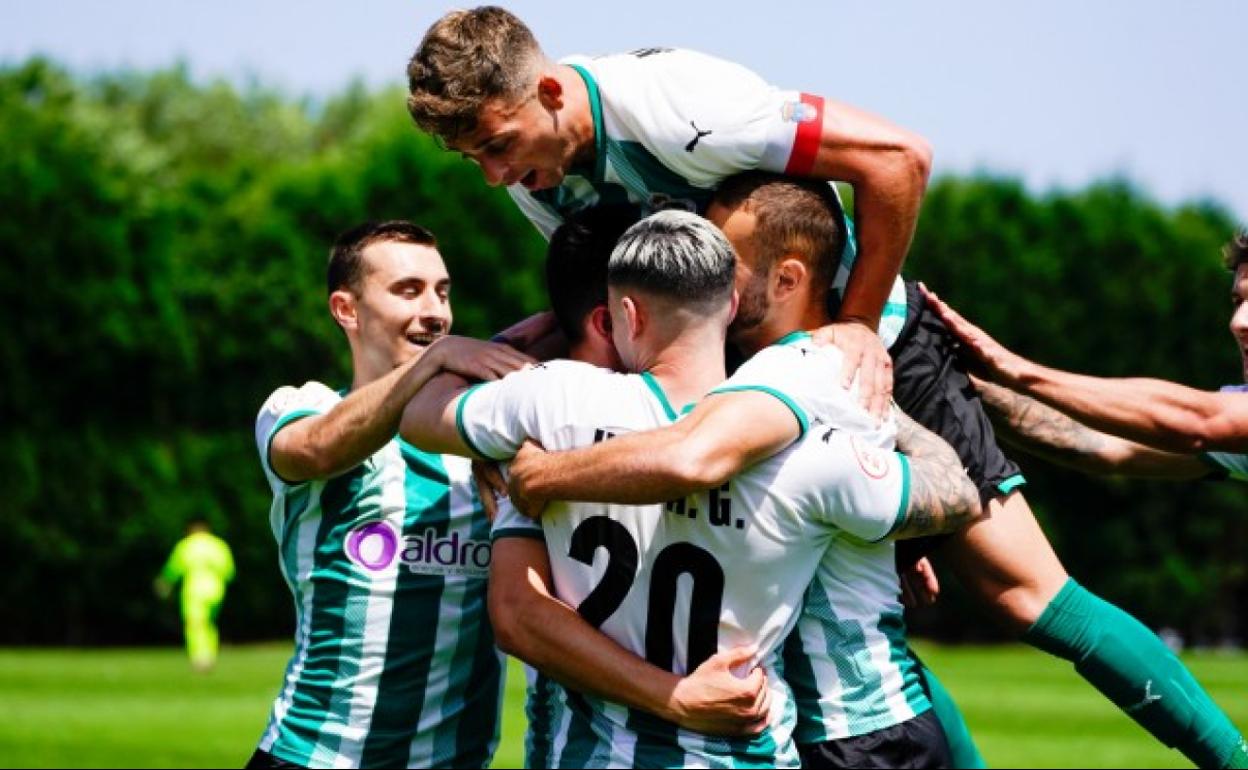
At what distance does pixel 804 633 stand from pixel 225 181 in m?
29.8

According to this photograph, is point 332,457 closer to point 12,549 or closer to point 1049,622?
point 1049,622

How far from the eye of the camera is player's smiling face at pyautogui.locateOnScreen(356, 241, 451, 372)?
5680mm

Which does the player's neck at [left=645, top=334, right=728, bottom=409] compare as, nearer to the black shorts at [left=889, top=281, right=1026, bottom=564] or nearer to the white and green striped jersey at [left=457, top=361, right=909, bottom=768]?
the white and green striped jersey at [left=457, top=361, right=909, bottom=768]

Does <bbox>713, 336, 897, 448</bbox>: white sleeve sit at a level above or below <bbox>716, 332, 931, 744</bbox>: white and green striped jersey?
above

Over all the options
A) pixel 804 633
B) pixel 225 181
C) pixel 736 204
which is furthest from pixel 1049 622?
pixel 225 181

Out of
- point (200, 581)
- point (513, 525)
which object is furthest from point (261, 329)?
point (513, 525)

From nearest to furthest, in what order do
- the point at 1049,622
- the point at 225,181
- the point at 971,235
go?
the point at 1049,622 < the point at 971,235 < the point at 225,181

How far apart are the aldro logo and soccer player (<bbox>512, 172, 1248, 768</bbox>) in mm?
Result: 1228

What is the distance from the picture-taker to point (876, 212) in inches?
179

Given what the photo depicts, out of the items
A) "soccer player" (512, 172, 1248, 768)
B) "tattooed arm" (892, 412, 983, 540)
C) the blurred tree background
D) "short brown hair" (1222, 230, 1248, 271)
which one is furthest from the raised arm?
the blurred tree background

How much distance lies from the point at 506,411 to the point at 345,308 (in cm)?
180

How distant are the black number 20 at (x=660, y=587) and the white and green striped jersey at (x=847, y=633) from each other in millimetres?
430

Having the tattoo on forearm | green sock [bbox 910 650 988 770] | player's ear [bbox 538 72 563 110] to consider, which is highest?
player's ear [bbox 538 72 563 110]

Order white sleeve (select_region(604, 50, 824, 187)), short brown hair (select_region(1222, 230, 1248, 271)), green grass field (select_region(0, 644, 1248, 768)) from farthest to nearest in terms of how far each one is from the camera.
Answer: green grass field (select_region(0, 644, 1248, 768)) → short brown hair (select_region(1222, 230, 1248, 271)) → white sleeve (select_region(604, 50, 824, 187))
